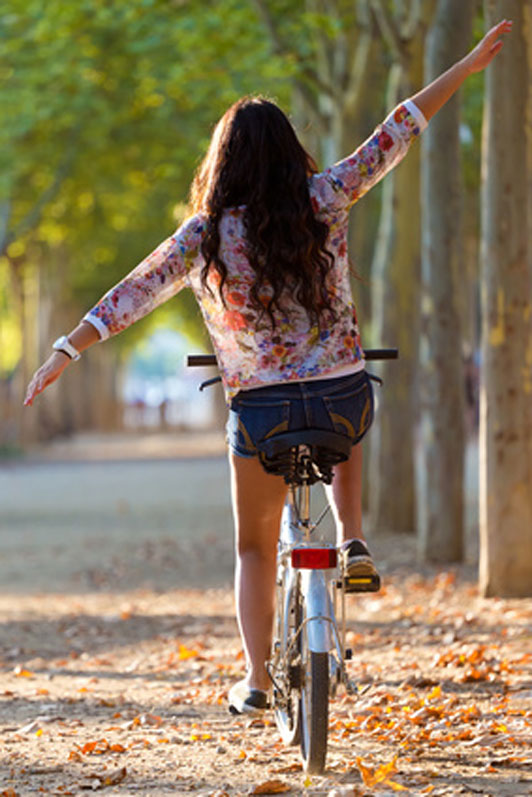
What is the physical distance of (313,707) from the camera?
444 cm

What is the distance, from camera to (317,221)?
4715mm

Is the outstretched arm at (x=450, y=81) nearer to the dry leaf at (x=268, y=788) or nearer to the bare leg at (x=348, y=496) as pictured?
the bare leg at (x=348, y=496)

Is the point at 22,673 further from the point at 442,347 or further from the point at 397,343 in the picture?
the point at 397,343

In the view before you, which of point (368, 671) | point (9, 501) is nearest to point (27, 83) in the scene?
point (9, 501)

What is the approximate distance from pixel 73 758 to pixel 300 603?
38.5 inches

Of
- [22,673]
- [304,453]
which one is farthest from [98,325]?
[22,673]

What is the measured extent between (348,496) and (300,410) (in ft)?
1.57

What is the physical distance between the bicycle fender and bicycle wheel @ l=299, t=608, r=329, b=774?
0.04 metres

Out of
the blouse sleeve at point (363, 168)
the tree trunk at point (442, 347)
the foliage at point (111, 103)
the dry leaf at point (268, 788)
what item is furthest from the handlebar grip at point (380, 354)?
the tree trunk at point (442, 347)

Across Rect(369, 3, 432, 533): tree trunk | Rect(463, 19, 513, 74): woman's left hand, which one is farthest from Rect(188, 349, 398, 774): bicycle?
Rect(369, 3, 432, 533): tree trunk

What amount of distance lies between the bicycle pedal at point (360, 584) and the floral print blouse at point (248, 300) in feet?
2.06

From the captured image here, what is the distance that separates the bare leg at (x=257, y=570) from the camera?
4926 millimetres

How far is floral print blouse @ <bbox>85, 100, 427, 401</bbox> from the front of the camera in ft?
15.4

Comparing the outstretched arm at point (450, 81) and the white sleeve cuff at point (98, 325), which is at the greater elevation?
the outstretched arm at point (450, 81)
